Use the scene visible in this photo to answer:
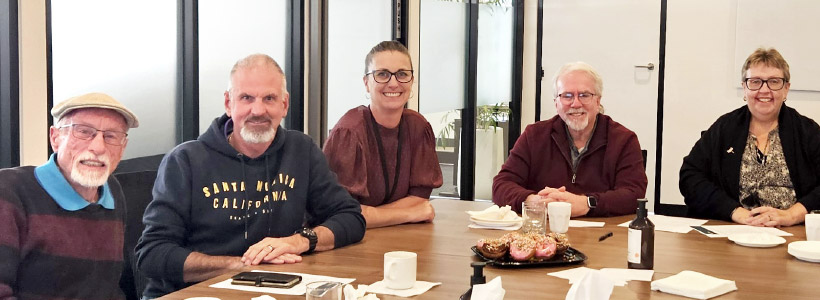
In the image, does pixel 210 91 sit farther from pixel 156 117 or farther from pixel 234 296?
pixel 234 296

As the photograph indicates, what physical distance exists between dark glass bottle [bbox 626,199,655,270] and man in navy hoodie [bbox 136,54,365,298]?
86 centimetres

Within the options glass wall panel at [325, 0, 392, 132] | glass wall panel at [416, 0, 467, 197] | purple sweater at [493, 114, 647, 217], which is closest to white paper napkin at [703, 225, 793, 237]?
purple sweater at [493, 114, 647, 217]

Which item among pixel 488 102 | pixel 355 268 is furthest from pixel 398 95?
pixel 488 102

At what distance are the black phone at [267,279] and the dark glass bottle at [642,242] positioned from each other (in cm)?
90

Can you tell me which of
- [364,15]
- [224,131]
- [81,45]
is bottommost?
[224,131]

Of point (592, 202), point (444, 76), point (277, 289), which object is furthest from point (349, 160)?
point (444, 76)

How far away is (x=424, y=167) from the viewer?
136 inches

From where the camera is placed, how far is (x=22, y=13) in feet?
9.57

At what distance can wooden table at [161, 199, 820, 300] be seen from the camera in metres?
2.12

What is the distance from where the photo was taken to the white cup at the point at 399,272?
6.82ft

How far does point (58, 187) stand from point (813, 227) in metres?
2.22

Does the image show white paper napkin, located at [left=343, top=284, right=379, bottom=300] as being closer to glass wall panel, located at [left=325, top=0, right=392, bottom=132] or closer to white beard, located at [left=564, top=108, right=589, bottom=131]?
white beard, located at [left=564, top=108, right=589, bottom=131]

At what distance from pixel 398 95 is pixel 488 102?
441 cm

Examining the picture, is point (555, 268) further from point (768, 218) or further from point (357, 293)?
point (768, 218)
